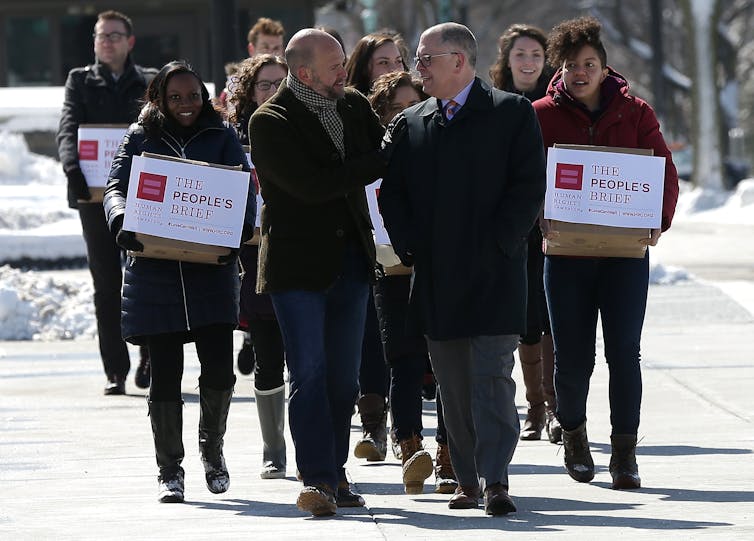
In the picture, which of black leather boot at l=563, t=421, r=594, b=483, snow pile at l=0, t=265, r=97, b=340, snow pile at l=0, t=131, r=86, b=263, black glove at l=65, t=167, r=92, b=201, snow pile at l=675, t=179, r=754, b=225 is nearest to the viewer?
black leather boot at l=563, t=421, r=594, b=483

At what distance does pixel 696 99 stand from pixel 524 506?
2716 cm

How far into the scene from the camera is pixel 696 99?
33344 mm

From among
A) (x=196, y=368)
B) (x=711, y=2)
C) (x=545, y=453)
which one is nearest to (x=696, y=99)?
(x=711, y=2)

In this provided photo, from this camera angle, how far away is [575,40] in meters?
7.45

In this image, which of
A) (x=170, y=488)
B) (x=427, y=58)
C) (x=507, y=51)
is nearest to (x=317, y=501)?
(x=170, y=488)

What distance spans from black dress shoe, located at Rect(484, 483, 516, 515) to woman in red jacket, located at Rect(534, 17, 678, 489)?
31.0 inches

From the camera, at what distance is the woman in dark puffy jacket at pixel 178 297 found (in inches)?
287

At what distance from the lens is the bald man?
6773 millimetres

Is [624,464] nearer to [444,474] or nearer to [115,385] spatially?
[444,474]

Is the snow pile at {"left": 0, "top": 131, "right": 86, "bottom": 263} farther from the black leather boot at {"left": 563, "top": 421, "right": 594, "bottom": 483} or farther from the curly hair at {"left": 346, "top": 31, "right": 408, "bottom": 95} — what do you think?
the black leather boot at {"left": 563, "top": 421, "right": 594, "bottom": 483}

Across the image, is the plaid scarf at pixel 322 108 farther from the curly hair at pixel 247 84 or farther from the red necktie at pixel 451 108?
the curly hair at pixel 247 84

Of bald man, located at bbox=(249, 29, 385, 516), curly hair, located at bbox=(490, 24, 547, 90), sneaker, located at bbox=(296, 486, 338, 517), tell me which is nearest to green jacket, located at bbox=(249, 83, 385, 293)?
bald man, located at bbox=(249, 29, 385, 516)

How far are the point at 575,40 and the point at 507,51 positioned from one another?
1562 mm

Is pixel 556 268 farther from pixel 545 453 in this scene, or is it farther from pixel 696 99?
pixel 696 99
